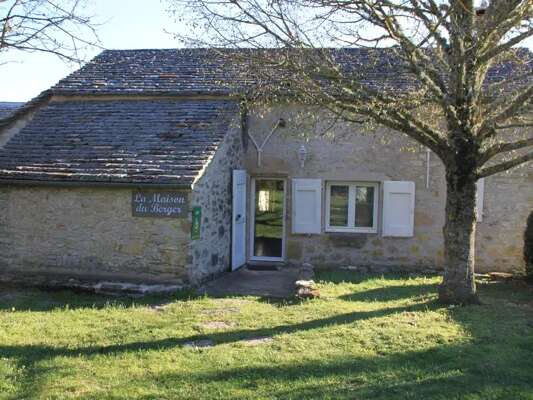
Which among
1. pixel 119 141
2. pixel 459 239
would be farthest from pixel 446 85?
pixel 119 141

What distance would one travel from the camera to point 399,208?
11461 mm

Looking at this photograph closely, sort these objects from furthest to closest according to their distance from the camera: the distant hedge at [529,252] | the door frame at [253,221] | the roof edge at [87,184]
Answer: the door frame at [253,221] → the distant hedge at [529,252] → the roof edge at [87,184]

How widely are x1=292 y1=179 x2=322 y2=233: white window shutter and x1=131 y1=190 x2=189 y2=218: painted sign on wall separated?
3.40 meters

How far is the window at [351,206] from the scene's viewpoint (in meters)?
11.8

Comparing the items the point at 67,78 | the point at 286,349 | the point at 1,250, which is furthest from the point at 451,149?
the point at 67,78

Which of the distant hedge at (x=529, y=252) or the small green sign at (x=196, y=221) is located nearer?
the small green sign at (x=196, y=221)

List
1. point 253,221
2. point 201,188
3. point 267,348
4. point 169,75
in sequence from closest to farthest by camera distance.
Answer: point 267,348
point 201,188
point 253,221
point 169,75

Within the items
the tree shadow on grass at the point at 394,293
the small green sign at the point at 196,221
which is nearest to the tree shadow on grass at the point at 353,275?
the tree shadow on grass at the point at 394,293

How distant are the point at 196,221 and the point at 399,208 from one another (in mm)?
4716

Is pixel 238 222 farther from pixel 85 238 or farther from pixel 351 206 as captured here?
pixel 85 238

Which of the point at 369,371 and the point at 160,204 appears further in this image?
the point at 160,204

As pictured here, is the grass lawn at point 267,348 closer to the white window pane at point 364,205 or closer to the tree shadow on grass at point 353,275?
the tree shadow on grass at point 353,275

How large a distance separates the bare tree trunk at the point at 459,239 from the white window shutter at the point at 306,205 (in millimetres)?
4336

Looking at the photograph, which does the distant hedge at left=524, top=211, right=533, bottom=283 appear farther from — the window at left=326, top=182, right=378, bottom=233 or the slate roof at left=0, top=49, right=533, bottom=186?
Result: the window at left=326, top=182, right=378, bottom=233
